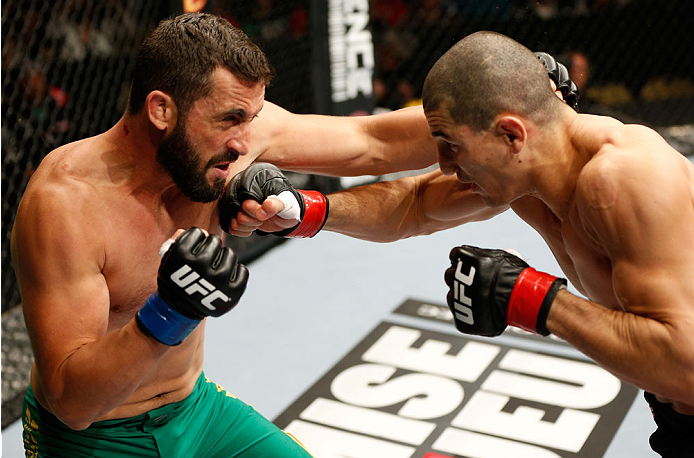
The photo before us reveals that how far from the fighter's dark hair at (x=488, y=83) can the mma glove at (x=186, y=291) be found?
55 centimetres

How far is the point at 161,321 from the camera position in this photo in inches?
59.5

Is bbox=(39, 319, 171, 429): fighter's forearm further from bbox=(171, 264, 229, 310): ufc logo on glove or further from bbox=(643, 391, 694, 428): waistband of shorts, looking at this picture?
bbox=(643, 391, 694, 428): waistband of shorts

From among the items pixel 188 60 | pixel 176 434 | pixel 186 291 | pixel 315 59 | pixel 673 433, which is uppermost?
pixel 188 60

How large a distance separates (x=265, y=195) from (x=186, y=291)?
0.50 meters

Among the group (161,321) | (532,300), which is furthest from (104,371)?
(532,300)

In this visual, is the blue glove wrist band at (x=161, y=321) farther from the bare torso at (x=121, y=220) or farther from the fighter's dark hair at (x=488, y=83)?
the fighter's dark hair at (x=488, y=83)

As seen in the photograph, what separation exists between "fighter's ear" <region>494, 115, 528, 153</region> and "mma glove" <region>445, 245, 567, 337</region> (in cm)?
24

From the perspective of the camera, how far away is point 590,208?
4.99ft

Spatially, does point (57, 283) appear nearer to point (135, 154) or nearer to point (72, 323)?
point (72, 323)

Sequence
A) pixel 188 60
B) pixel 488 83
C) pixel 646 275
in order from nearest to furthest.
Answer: pixel 646 275, pixel 488 83, pixel 188 60

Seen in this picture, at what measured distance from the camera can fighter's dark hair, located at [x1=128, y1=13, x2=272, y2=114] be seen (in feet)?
5.54

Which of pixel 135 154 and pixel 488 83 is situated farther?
pixel 135 154

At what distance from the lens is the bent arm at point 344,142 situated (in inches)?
84.9

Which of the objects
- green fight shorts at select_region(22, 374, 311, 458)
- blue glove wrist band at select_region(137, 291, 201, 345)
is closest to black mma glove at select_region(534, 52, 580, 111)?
blue glove wrist band at select_region(137, 291, 201, 345)
